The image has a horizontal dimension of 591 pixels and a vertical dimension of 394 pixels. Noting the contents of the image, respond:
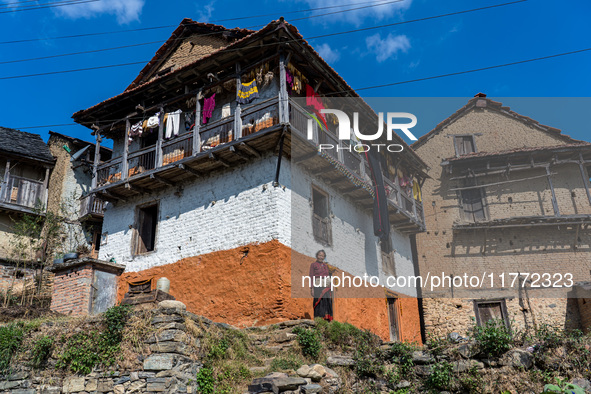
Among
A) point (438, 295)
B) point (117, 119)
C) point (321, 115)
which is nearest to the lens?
point (321, 115)

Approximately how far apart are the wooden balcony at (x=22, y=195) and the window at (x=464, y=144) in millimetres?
18793

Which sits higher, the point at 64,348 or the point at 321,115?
the point at 321,115

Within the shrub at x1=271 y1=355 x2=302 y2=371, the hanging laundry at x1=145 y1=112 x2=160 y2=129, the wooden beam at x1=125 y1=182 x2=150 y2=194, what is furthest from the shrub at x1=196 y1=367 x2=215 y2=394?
the hanging laundry at x1=145 y1=112 x2=160 y2=129

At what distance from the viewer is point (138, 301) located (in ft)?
34.3

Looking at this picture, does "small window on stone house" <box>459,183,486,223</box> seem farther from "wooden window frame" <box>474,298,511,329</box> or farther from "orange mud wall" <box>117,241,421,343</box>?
"orange mud wall" <box>117,241,421,343</box>

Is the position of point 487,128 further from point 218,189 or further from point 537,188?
point 218,189

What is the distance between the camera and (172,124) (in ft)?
52.2

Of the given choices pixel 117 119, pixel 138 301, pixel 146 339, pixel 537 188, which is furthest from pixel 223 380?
pixel 537 188

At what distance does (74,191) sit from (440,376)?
1923 centimetres

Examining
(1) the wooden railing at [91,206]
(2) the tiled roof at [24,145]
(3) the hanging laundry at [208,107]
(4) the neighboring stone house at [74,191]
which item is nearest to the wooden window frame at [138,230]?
(3) the hanging laundry at [208,107]

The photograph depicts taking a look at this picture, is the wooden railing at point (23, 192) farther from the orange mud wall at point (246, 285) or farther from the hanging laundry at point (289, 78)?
the hanging laundry at point (289, 78)

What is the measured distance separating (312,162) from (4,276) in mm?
13625

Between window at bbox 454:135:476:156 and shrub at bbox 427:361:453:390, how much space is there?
16.1 metres

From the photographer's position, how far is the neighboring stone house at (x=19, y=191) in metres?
20.3
